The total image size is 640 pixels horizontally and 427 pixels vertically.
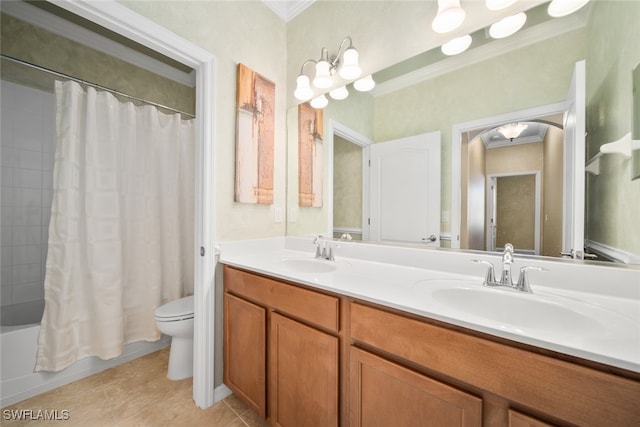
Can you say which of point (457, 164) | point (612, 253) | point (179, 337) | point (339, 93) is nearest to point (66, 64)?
point (339, 93)

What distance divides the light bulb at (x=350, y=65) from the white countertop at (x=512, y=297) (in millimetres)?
1027

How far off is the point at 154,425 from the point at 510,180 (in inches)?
83.4

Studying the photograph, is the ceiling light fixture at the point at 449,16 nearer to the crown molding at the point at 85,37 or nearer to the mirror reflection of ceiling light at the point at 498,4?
the mirror reflection of ceiling light at the point at 498,4

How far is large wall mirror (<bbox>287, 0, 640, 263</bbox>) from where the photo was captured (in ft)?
2.85

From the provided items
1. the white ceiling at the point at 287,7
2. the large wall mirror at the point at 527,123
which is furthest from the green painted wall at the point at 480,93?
the white ceiling at the point at 287,7

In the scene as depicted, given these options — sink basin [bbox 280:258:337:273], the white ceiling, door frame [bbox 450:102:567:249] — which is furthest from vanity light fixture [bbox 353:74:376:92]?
sink basin [bbox 280:258:337:273]

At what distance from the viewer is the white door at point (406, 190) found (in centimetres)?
131

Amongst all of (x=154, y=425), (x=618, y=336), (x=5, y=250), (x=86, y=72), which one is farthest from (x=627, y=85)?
(x=5, y=250)

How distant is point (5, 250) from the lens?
1.97 metres

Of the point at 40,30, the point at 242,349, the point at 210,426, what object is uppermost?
the point at 40,30

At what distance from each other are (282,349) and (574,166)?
4.55 feet

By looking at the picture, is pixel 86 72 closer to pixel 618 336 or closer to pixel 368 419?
pixel 368 419

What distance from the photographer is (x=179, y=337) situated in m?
1.75

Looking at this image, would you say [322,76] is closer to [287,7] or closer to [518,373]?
[287,7]
